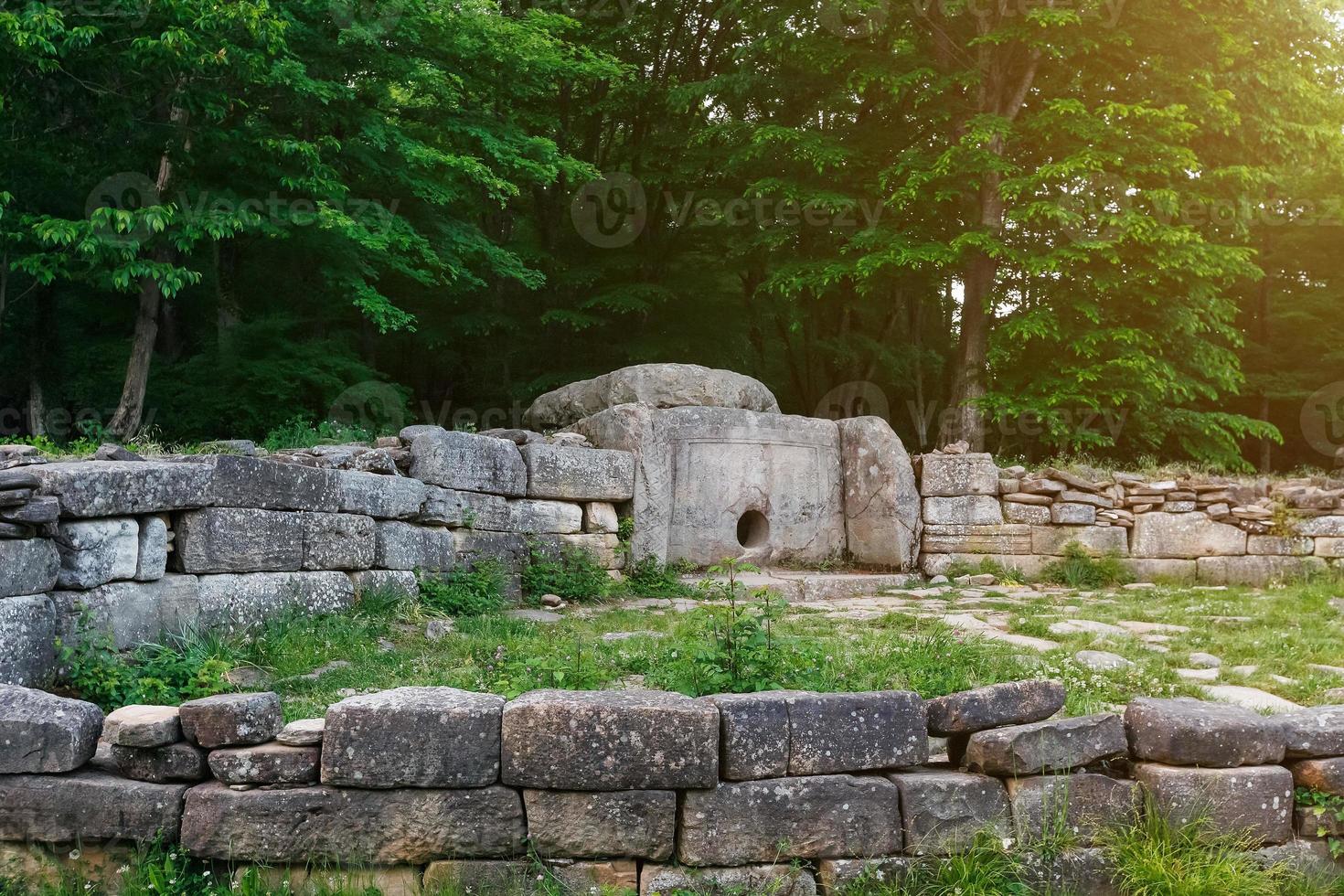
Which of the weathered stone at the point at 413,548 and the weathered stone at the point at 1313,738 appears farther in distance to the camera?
the weathered stone at the point at 413,548

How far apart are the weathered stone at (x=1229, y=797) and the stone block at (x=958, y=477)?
24.8ft

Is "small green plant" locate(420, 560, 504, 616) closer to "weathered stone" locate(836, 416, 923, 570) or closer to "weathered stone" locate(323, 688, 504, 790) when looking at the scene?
"weathered stone" locate(323, 688, 504, 790)

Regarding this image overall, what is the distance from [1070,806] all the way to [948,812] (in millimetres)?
452

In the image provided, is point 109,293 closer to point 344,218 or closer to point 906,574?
point 344,218

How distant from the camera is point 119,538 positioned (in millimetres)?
5605

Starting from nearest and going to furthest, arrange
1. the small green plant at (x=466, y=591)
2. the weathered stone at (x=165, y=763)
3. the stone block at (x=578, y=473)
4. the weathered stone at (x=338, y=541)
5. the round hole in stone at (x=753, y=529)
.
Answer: the weathered stone at (x=165, y=763) < the weathered stone at (x=338, y=541) < the small green plant at (x=466, y=591) < the stone block at (x=578, y=473) < the round hole in stone at (x=753, y=529)

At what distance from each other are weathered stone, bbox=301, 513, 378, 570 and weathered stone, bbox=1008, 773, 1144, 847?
5.01m

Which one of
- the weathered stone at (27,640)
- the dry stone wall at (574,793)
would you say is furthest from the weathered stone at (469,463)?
the dry stone wall at (574,793)

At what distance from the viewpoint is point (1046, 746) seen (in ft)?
11.9

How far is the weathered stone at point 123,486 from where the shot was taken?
5.30 metres

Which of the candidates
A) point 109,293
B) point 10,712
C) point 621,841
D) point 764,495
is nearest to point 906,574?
point 764,495

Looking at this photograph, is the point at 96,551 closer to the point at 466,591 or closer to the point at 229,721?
the point at 229,721

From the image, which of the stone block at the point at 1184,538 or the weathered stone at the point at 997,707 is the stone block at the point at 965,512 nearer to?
the stone block at the point at 1184,538

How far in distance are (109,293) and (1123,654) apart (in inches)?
602
